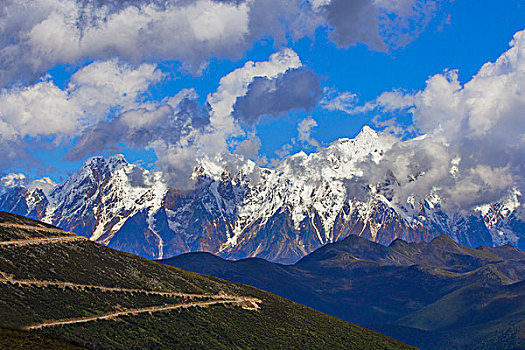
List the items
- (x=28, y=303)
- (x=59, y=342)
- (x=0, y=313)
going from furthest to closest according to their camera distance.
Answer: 1. (x=28, y=303)
2. (x=0, y=313)
3. (x=59, y=342)

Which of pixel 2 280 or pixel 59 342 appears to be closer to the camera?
pixel 59 342

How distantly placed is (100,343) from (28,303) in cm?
2445

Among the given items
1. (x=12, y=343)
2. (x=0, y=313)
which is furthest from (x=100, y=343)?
(x=12, y=343)

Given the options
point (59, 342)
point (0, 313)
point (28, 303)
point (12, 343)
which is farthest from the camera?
point (28, 303)

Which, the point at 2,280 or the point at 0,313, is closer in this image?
the point at 0,313

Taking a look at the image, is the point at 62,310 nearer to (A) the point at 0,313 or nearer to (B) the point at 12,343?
(A) the point at 0,313

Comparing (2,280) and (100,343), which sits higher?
(2,280)

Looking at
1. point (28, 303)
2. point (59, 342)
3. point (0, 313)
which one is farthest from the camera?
point (28, 303)

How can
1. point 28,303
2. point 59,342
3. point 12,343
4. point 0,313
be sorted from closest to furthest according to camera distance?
point 12,343
point 59,342
point 0,313
point 28,303

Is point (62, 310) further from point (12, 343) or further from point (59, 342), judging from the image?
point (12, 343)

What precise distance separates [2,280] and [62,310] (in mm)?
20180

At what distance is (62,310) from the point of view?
200 metres

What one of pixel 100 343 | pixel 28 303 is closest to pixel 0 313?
pixel 28 303

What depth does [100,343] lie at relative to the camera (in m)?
192
